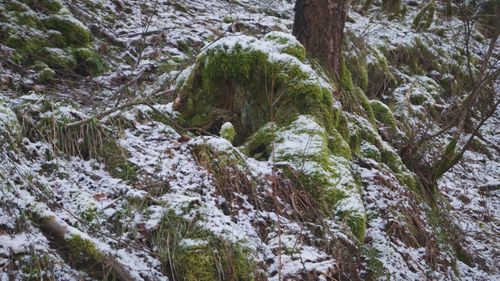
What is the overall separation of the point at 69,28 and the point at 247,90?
107 inches

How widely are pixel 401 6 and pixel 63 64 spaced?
861cm

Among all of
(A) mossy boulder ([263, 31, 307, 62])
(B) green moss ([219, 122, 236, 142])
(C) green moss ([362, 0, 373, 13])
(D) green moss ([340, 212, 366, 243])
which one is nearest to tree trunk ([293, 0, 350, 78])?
(A) mossy boulder ([263, 31, 307, 62])

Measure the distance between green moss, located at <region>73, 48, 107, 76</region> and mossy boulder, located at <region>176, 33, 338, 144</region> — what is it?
63.4 inches

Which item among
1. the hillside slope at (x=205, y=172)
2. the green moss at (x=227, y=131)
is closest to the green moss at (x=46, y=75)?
the hillside slope at (x=205, y=172)

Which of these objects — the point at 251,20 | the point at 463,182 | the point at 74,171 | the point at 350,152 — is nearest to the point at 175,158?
the point at 74,171

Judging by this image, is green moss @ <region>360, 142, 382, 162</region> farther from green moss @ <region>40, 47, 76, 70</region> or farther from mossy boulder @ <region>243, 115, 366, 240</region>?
green moss @ <region>40, 47, 76, 70</region>

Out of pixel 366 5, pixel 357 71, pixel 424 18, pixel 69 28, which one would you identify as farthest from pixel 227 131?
pixel 424 18

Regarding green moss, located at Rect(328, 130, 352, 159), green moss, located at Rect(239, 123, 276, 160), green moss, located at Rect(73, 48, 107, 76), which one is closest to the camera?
green moss, located at Rect(239, 123, 276, 160)

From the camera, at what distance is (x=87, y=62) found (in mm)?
5441

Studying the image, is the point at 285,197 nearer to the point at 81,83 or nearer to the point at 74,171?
the point at 74,171

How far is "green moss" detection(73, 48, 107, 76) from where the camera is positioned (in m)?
5.37

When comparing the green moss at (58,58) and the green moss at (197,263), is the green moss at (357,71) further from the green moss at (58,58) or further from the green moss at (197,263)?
the green moss at (197,263)

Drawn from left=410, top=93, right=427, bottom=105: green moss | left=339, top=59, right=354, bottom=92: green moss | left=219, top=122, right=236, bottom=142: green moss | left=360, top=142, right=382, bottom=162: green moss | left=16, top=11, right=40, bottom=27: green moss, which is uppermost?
left=16, top=11, right=40, bottom=27: green moss

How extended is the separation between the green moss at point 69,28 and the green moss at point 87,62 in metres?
0.19
